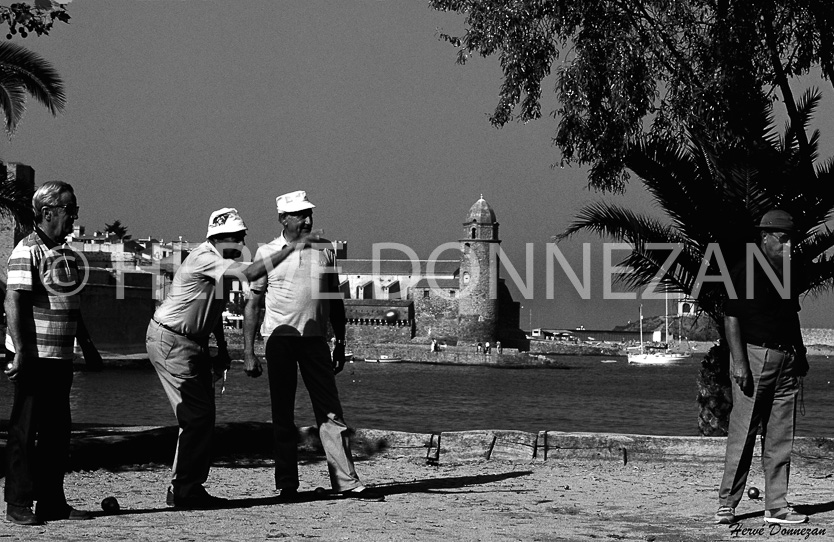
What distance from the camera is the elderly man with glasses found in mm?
5320

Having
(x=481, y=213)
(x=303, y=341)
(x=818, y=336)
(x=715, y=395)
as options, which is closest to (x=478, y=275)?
(x=481, y=213)

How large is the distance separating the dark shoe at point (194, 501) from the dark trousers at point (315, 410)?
55cm

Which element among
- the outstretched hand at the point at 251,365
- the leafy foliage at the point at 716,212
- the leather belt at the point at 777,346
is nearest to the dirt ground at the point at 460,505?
the outstretched hand at the point at 251,365

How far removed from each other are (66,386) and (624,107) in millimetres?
7613

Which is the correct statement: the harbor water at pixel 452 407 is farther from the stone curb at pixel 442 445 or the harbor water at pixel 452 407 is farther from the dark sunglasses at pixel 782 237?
the dark sunglasses at pixel 782 237

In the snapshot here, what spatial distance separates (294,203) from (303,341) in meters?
0.78

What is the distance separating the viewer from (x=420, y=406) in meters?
39.4

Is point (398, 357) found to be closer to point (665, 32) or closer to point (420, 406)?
point (420, 406)

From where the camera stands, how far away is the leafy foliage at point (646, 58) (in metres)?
11.4

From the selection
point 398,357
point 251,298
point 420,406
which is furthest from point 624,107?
point 398,357

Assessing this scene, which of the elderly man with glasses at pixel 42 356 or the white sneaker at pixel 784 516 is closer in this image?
the elderly man with glasses at pixel 42 356

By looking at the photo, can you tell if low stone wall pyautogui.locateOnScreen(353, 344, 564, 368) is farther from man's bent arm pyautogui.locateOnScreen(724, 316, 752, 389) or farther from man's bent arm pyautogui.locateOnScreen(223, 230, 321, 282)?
man's bent arm pyautogui.locateOnScreen(724, 316, 752, 389)

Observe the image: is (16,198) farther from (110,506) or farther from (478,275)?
(478,275)

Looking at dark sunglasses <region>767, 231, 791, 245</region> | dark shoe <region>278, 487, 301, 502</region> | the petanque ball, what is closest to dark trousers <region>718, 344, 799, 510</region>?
dark sunglasses <region>767, 231, 791, 245</region>
